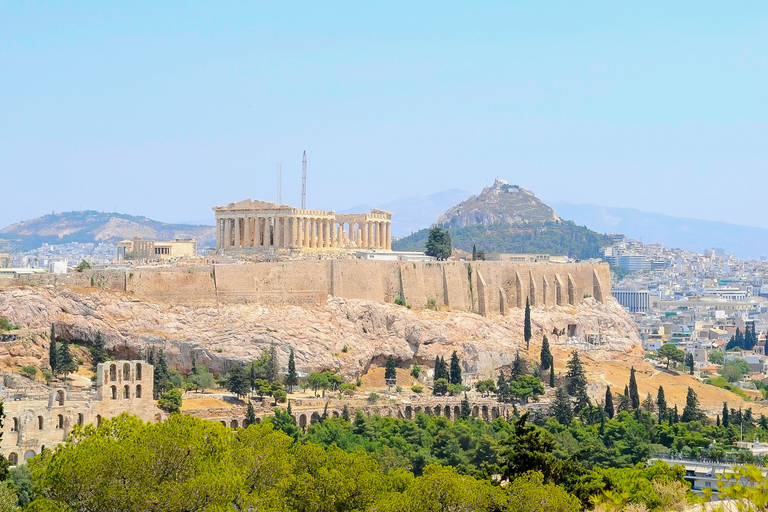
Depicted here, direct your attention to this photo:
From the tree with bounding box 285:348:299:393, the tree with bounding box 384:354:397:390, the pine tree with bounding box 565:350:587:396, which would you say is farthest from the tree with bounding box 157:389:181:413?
the pine tree with bounding box 565:350:587:396

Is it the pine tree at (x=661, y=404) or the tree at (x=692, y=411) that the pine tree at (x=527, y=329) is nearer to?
the pine tree at (x=661, y=404)

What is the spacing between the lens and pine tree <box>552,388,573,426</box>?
269 ft

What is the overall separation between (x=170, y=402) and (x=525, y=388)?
2553 cm

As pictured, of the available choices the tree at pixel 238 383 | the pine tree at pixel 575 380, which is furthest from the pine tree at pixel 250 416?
the pine tree at pixel 575 380

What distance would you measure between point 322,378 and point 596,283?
35936 millimetres

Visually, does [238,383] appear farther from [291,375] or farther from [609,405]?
[609,405]

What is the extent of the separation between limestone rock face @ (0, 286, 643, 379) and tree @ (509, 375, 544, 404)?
12.1ft

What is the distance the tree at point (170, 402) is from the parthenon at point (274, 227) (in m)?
25.8

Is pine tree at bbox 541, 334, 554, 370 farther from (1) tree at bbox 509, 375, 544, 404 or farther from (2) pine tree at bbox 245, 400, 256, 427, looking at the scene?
(2) pine tree at bbox 245, 400, 256, 427

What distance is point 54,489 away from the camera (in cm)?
3881

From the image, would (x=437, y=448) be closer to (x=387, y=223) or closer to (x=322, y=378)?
(x=322, y=378)

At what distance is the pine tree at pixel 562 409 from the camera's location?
269ft

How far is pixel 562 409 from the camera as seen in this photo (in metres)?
82.4

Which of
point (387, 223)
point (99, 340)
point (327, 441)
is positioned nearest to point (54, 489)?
point (327, 441)
